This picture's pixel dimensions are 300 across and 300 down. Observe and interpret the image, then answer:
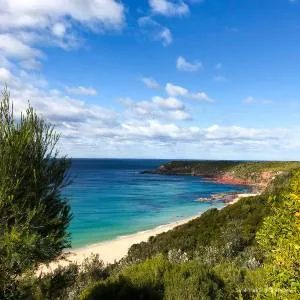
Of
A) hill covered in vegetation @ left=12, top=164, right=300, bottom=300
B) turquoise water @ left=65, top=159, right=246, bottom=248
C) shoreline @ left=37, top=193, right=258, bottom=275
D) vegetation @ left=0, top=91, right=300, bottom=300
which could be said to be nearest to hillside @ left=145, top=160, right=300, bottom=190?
turquoise water @ left=65, top=159, right=246, bottom=248

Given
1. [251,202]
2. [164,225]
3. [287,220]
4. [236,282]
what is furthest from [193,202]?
[287,220]

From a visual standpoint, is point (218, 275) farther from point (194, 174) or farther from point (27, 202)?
point (194, 174)

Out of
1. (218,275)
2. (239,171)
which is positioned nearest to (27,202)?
(218,275)

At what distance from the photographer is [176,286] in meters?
13.3

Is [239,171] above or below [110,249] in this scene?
above

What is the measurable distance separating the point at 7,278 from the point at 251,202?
31756 millimetres

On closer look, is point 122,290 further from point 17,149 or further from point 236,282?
point 17,149

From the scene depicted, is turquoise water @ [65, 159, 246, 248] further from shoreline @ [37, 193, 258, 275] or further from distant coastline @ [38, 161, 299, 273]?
distant coastline @ [38, 161, 299, 273]

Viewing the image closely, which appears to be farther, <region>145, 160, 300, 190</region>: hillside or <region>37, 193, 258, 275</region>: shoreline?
<region>145, 160, 300, 190</region>: hillside

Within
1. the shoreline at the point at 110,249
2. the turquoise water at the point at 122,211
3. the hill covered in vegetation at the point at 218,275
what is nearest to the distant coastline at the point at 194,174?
the shoreline at the point at 110,249

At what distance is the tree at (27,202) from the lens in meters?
11.1

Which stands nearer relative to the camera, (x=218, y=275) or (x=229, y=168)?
(x=218, y=275)

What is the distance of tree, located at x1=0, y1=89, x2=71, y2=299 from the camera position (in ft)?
36.5

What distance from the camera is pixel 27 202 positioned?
39.0ft
